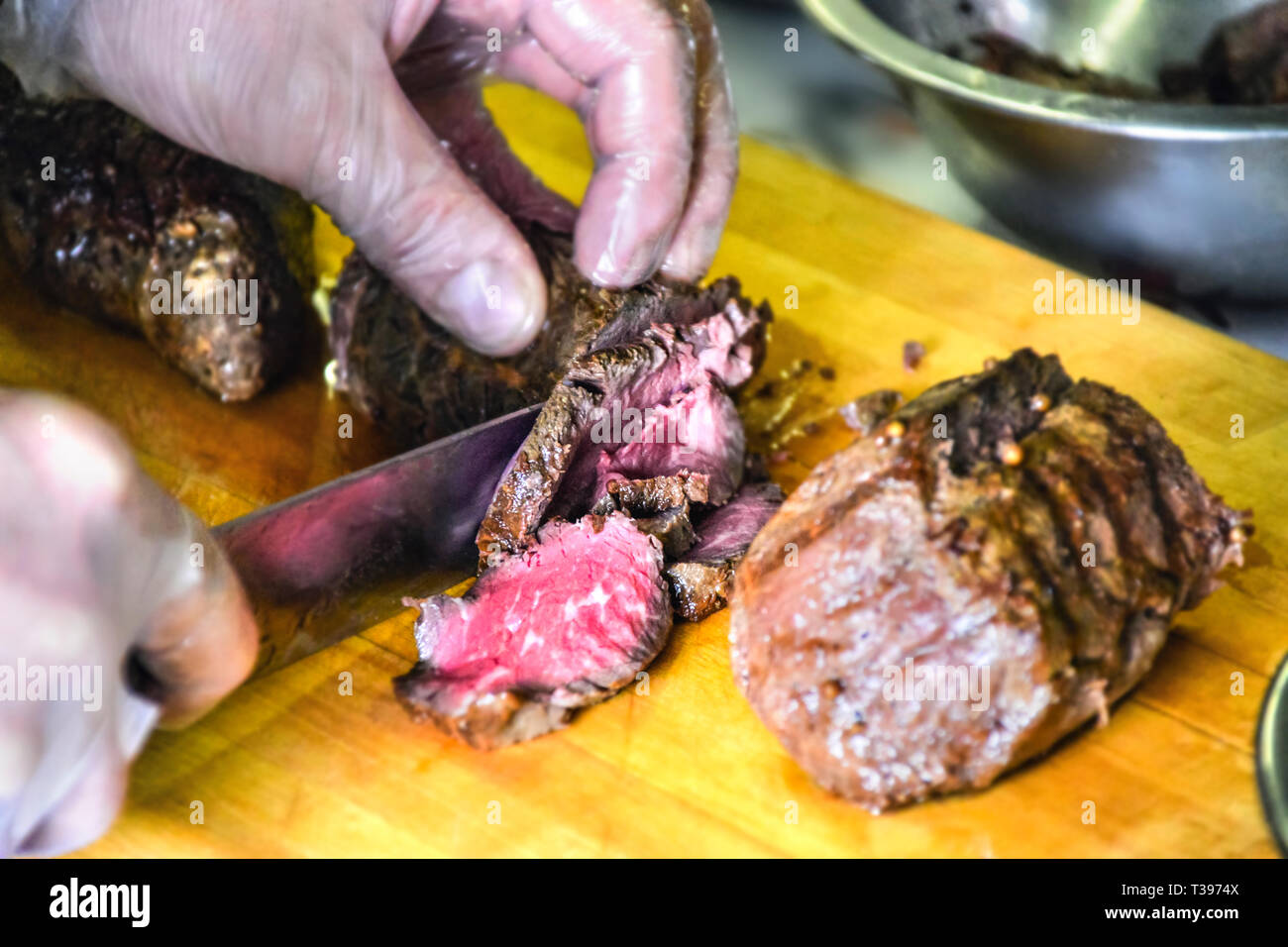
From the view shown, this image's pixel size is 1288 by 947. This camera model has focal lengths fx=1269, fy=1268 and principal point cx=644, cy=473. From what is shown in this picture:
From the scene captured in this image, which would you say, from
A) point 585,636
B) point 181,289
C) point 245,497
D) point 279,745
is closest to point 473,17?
point 181,289

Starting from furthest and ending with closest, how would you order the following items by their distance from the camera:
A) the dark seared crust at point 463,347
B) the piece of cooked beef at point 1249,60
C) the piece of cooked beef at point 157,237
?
1. the piece of cooked beef at point 1249,60
2. the piece of cooked beef at point 157,237
3. the dark seared crust at point 463,347

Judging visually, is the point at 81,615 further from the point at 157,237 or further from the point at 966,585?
the point at 157,237

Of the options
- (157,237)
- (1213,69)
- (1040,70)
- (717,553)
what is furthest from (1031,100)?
(157,237)

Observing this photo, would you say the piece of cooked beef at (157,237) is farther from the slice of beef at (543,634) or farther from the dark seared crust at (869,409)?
the dark seared crust at (869,409)

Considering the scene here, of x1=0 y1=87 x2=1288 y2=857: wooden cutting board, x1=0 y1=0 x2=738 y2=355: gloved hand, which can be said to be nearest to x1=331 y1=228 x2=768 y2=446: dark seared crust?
x1=0 y1=0 x2=738 y2=355: gloved hand

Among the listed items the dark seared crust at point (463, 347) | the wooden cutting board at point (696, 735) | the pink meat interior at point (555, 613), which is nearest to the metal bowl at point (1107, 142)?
the wooden cutting board at point (696, 735)
